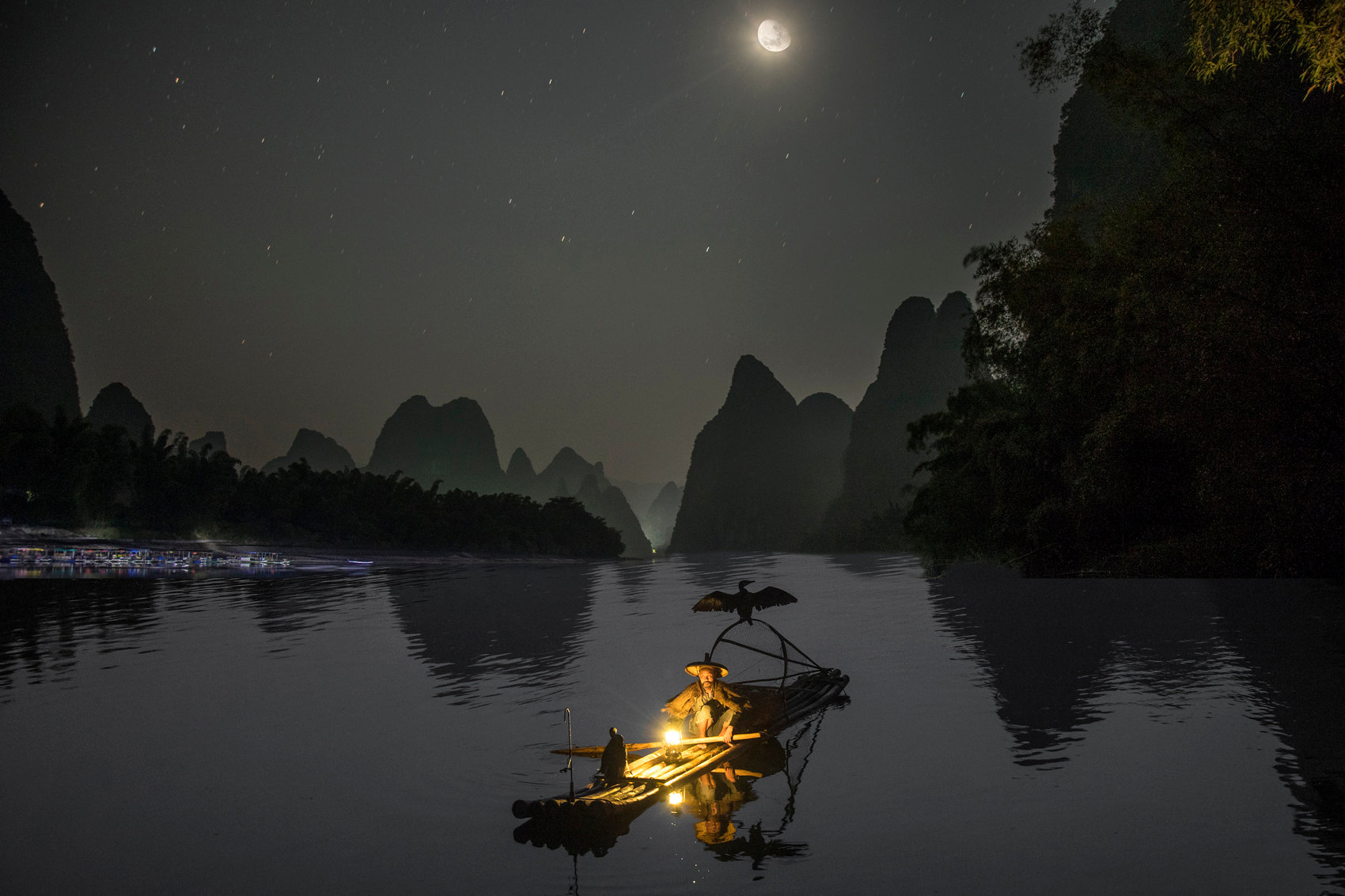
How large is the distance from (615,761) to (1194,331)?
11615 millimetres

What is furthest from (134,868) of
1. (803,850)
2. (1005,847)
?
(1005,847)

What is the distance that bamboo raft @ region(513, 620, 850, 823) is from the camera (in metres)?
7.52

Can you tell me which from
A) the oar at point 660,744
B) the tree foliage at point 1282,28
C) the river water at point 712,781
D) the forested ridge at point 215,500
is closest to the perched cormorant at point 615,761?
the river water at point 712,781

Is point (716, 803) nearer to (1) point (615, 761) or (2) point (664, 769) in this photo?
(2) point (664, 769)

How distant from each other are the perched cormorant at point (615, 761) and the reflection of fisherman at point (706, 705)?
218cm

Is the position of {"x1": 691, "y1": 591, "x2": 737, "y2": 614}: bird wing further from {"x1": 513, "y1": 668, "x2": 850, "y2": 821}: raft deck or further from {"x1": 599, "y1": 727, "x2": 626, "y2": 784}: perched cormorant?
{"x1": 599, "y1": 727, "x2": 626, "y2": 784}: perched cormorant

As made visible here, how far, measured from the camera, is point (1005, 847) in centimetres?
780

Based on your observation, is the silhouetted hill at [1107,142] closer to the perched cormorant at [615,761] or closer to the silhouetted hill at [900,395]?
the perched cormorant at [615,761]

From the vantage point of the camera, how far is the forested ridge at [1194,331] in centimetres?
1293

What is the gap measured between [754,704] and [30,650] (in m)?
22.0

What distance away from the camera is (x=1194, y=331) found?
13531 millimetres

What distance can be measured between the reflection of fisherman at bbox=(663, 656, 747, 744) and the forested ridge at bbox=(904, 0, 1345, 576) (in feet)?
31.2

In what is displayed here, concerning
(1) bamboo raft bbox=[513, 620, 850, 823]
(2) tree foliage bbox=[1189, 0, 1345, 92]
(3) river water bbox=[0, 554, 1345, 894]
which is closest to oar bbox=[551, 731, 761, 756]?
(1) bamboo raft bbox=[513, 620, 850, 823]

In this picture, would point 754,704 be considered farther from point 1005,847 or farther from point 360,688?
point 360,688
